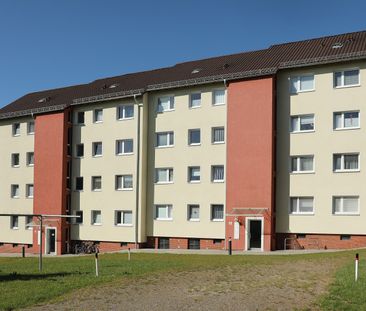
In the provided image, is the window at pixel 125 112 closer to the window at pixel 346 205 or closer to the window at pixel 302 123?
the window at pixel 302 123

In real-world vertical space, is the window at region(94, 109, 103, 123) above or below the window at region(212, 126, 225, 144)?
above

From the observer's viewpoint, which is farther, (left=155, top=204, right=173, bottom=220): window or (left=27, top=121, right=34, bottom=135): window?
(left=27, top=121, right=34, bottom=135): window

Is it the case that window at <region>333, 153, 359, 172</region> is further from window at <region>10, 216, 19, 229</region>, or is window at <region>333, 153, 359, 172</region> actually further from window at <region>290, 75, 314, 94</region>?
window at <region>10, 216, 19, 229</region>

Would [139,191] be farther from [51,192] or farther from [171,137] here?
[51,192]

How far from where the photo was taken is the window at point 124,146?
4159 centimetres

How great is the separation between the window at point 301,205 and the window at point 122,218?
1284cm

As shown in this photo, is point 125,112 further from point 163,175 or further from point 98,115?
Result: point 163,175

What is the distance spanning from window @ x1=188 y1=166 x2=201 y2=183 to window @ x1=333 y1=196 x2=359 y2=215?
9.82 m

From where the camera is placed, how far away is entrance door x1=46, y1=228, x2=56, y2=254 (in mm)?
45000

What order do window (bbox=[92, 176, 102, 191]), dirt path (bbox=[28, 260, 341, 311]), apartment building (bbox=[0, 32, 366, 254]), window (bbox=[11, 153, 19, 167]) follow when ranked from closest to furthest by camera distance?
dirt path (bbox=[28, 260, 341, 311]), apartment building (bbox=[0, 32, 366, 254]), window (bbox=[92, 176, 102, 191]), window (bbox=[11, 153, 19, 167])

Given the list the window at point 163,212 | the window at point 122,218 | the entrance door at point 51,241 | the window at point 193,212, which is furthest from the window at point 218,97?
the entrance door at point 51,241

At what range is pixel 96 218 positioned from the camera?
43562 millimetres

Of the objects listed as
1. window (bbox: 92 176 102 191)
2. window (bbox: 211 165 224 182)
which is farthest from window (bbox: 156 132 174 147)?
window (bbox: 92 176 102 191)

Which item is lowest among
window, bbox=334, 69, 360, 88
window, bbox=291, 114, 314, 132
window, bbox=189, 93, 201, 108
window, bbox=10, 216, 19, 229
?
window, bbox=10, 216, 19, 229
